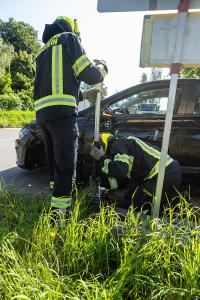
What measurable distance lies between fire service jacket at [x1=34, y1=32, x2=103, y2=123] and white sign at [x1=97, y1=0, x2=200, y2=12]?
48cm

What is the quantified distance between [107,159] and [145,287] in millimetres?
1488

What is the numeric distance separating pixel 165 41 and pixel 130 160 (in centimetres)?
122

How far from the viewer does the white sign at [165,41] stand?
6.37 ft

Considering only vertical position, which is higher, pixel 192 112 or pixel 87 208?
pixel 192 112

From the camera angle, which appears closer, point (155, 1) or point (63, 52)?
point (155, 1)

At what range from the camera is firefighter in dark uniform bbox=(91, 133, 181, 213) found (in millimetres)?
2693

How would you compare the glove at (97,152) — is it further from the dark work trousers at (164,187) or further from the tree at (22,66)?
the tree at (22,66)

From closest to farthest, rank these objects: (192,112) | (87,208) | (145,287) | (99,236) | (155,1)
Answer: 1. (145,287)
2. (99,236)
3. (155,1)
4. (87,208)
5. (192,112)

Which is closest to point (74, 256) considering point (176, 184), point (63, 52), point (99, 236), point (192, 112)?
point (99, 236)

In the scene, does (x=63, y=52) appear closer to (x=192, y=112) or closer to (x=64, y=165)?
(x=64, y=165)

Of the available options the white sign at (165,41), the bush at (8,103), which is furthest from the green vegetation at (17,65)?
the white sign at (165,41)

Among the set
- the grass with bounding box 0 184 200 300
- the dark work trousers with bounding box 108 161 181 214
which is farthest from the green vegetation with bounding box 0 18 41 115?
the grass with bounding box 0 184 200 300

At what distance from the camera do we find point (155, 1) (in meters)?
1.98

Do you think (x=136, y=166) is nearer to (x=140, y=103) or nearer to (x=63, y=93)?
(x=63, y=93)
